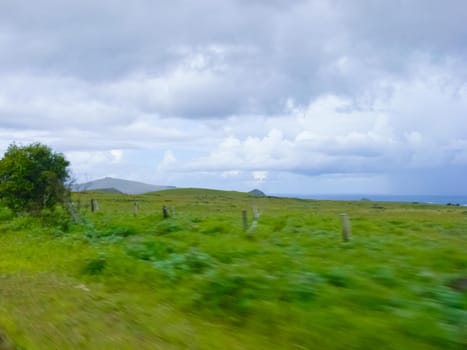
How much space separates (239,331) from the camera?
23.0 feet

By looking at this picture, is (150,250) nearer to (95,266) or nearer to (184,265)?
(95,266)

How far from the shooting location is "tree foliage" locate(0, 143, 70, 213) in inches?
1137

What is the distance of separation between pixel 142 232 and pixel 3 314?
11099 millimetres

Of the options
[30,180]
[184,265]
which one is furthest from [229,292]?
[30,180]

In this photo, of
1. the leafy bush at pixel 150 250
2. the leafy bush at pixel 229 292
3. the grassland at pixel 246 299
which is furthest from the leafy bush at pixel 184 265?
the leafy bush at pixel 150 250

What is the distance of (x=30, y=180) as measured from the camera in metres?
29.9

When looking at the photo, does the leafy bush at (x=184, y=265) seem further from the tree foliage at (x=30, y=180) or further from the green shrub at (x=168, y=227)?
the tree foliage at (x=30, y=180)

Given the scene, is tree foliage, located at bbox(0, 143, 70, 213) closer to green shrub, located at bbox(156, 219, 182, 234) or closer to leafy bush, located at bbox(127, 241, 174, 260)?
green shrub, located at bbox(156, 219, 182, 234)

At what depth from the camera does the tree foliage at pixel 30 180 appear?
28.9 meters

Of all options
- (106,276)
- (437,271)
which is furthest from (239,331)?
(106,276)

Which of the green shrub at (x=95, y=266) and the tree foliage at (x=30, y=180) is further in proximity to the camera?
the tree foliage at (x=30, y=180)

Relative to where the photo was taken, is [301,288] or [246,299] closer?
[301,288]

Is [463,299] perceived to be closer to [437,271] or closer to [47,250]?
[437,271]

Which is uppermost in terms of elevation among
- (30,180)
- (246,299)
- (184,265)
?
(30,180)
